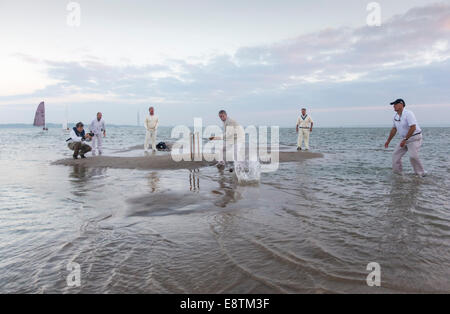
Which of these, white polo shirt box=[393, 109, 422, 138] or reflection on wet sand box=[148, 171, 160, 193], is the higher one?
white polo shirt box=[393, 109, 422, 138]

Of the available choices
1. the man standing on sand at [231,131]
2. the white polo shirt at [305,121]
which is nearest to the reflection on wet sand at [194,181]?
the man standing on sand at [231,131]

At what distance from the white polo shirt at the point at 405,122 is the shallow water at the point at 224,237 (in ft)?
6.68

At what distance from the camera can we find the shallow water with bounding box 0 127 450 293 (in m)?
3.11

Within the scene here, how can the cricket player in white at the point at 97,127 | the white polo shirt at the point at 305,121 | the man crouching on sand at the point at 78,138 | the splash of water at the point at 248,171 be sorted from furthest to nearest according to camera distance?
the white polo shirt at the point at 305,121 < the cricket player in white at the point at 97,127 < the man crouching on sand at the point at 78,138 < the splash of water at the point at 248,171

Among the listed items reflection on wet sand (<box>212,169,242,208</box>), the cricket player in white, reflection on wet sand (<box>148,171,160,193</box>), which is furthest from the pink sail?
reflection on wet sand (<box>212,169,242,208</box>)

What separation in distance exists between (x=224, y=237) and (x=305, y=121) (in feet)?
50.3

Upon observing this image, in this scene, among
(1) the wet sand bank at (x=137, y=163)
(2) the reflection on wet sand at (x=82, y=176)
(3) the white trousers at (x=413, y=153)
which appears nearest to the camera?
(2) the reflection on wet sand at (x=82, y=176)

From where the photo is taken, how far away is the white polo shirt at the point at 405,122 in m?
9.12

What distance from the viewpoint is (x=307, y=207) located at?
20.3 ft

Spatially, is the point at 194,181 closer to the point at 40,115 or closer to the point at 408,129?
the point at 408,129

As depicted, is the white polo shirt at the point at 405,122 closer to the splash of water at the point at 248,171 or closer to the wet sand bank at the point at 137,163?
the splash of water at the point at 248,171

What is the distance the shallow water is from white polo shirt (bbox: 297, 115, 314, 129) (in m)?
10.2

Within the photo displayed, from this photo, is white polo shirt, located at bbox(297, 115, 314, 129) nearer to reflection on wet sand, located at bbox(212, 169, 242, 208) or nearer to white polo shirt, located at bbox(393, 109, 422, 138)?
white polo shirt, located at bbox(393, 109, 422, 138)
